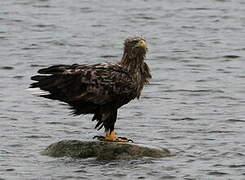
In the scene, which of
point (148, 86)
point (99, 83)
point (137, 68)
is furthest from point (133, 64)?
point (148, 86)

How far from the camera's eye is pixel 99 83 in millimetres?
14195

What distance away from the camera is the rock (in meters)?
14.2

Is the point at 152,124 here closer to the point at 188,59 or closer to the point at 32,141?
the point at 32,141

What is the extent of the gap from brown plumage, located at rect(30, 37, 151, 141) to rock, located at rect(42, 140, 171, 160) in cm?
34

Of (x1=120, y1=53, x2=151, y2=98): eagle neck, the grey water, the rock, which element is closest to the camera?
the grey water

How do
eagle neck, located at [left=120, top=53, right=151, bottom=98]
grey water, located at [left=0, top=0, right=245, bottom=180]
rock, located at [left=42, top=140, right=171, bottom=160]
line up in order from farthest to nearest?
eagle neck, located at [left=120, top=53, right=151, bottom=98]
rock, located at [left=42, top=140, right=171, bottom=160]
grey water, located at [left=0, top=0, right=245, bottom=180]

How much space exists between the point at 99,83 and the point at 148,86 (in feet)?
17.7

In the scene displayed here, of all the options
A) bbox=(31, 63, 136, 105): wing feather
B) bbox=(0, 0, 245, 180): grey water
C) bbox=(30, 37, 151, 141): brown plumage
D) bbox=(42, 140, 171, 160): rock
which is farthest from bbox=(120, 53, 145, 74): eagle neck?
bbox=(0, 0, 245, 180): grey water

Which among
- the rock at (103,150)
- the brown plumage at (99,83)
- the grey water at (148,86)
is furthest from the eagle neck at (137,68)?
the grey water at (148,86)

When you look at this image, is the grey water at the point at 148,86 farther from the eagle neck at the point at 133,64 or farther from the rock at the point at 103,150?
the eagle neck at the point at 133,64

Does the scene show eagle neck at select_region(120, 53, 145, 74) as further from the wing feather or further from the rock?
the rock

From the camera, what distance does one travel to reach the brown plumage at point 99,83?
46.5 feet

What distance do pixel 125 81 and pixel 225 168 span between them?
62.1 inches

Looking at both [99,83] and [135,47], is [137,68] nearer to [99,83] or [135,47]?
[135,47]
